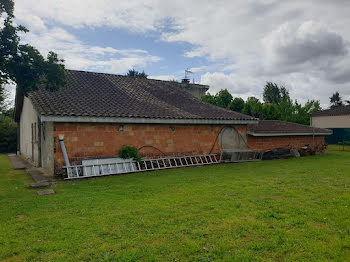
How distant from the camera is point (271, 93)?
58.9 meters

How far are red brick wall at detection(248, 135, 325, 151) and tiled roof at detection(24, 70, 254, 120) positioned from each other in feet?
6.83

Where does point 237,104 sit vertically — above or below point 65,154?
above

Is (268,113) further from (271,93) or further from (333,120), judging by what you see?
(271,93)

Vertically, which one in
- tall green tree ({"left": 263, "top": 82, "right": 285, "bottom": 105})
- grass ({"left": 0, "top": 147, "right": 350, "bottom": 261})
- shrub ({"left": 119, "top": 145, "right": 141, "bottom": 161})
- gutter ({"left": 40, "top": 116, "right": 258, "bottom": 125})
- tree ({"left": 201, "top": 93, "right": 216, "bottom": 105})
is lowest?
grass ({"left": 0, "top": 147, "right": 350, "bottom": 261})

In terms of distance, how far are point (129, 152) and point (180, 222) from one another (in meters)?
7.31

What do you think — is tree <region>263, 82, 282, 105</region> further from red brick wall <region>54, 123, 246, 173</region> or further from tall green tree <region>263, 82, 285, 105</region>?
red brick wall <region>54, 123, 246, 173</region>

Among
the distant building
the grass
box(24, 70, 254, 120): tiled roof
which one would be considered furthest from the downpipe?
the distant building

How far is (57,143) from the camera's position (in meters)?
10.6

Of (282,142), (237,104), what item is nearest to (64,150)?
(282,142)

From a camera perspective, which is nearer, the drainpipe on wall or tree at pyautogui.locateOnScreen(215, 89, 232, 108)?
the drainpipe on wall

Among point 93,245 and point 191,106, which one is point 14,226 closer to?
point 93,245

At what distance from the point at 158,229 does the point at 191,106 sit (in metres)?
12.0

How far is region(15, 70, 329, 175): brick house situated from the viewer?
11.0 metres

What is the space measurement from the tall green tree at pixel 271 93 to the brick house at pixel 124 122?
139 feet
